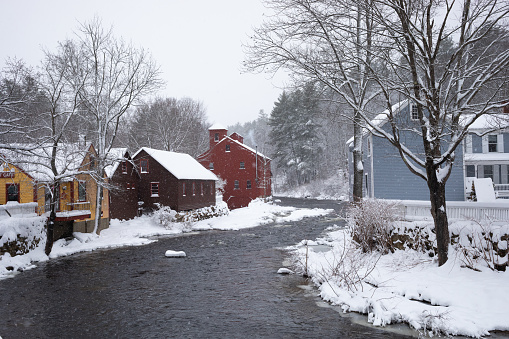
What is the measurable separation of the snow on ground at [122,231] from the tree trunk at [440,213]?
623 inches

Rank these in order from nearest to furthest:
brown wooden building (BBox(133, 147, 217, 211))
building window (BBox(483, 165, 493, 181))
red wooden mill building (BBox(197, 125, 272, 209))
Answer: building window (BBox(483, 165, 493, 181))
brown wooden building (BBox(133, 147, 217, 211))
red wooden mill building (BBox(197, 125, 272, 209))

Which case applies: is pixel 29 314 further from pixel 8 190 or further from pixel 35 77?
pixel 8 190

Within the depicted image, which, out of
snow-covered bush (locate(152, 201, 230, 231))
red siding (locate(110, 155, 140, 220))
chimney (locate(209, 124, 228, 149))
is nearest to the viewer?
snow-covered bush (locate(152, 201, 230, 231))

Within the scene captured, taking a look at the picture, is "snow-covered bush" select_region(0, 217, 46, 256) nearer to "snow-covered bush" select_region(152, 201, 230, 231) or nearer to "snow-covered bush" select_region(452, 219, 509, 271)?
"snow-covered bush" select_region(152, 201, 230, 231)

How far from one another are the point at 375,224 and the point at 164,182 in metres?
23.1

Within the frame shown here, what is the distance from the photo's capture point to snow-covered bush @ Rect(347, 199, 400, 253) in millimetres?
13320

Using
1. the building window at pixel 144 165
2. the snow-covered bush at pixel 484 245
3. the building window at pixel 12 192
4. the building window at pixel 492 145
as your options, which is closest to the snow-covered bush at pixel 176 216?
the building window at pixel 144 165

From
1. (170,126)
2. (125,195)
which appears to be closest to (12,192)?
(125,195)

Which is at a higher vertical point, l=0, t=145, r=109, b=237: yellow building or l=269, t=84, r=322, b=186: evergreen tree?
l=269, t=84, r=322, b=186: evergreen tree

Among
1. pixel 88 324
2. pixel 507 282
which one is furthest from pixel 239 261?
pixel 507 282

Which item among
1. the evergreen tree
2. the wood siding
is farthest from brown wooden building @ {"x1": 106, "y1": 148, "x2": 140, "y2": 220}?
the evergreen tree

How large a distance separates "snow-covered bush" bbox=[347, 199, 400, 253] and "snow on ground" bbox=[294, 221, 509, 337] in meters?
1.00

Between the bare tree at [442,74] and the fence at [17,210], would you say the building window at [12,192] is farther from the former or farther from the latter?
the bare tree at [442,74]

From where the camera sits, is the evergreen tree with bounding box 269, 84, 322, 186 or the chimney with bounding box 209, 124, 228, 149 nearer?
the chimney with bounding box 209, 124, 228, 149
